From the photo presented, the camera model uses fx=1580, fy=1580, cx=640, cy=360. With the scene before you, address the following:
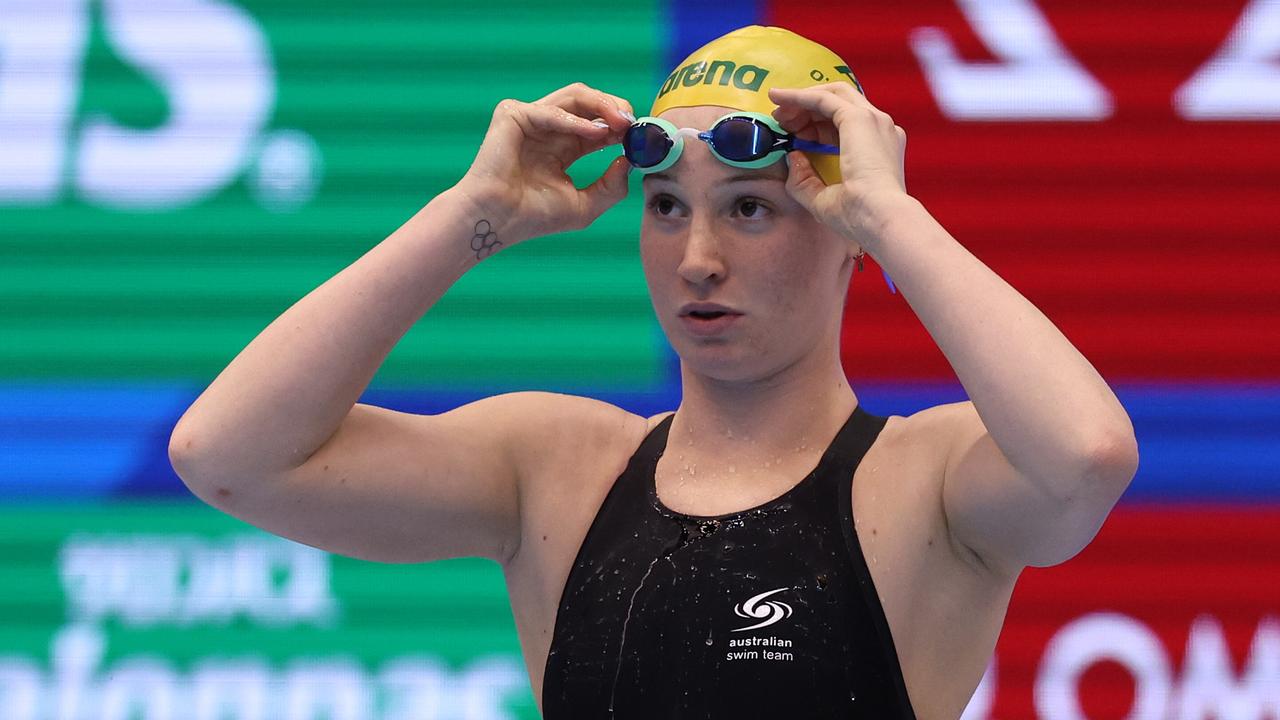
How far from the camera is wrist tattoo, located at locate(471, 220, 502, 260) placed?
106 inches

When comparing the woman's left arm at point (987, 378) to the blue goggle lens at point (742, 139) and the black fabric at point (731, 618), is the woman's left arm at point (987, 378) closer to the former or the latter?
the blue goggle lens at point (742, 139)

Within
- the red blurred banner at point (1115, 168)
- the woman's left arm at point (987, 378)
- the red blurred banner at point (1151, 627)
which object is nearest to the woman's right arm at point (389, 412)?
the woman's left arm at point (987, 378)

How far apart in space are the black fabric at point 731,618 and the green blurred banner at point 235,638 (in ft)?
6.49

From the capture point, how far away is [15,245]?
474cm

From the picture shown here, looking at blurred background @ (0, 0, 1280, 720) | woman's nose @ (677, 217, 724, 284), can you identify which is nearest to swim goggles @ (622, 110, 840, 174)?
woman's nose @ (677, 217, 724, 284)

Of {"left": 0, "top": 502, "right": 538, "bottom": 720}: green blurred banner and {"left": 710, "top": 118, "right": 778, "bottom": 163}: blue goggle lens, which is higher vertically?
{"left": 710, "top": 118, "right": 778, "bottom": 163}: blue goggle lens

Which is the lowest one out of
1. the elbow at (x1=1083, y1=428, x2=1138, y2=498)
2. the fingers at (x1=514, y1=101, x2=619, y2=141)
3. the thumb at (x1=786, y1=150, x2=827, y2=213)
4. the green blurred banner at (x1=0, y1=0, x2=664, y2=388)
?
the elbow at (x1=1083, y1=428, x2=1138, y2=498)

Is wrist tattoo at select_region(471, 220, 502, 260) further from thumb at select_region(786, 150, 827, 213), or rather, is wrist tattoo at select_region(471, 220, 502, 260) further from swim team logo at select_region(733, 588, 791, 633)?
swim team logo at select_region(733, 588, 791, 633)

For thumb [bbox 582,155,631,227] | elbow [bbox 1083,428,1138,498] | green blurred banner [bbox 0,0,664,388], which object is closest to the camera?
elbow [bbox 1083,428,1138,498]

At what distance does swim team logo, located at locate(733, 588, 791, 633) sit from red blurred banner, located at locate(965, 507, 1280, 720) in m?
2.17

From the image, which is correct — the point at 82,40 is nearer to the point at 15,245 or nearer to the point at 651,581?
the point at 15,245

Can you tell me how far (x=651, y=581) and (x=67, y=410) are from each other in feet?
8.91

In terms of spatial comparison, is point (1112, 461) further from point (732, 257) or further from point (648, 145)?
A: point (648, 145)

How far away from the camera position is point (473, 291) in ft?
15.5
